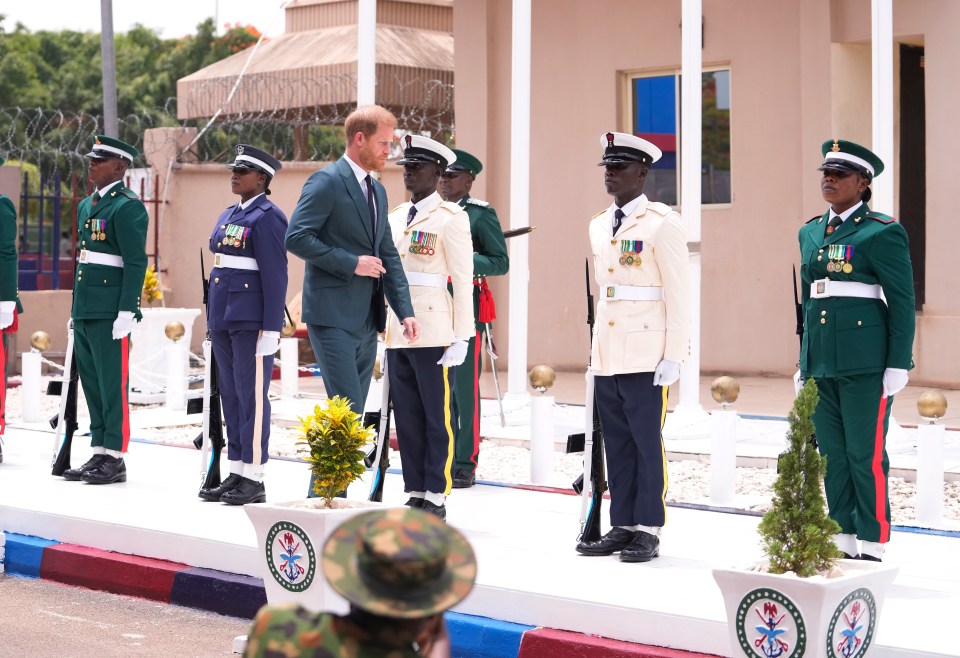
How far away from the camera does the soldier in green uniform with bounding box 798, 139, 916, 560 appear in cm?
587

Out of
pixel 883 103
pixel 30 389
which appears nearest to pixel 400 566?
pixel 883 103

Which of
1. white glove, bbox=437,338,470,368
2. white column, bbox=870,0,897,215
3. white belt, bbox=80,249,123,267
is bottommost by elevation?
white glove, bbox=437,338,470,368

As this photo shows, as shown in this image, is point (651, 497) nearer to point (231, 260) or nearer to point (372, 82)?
point (231, 260)

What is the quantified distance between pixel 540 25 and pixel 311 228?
8955 mm

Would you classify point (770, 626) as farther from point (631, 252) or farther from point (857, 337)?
point (631, 252)

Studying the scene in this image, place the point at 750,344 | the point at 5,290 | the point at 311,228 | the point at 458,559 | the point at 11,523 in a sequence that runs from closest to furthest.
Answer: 1. the point at 458,559
2. the point at 311,228
3. the point at 11,523
4. the point at 5,290
5. the point at 750,344

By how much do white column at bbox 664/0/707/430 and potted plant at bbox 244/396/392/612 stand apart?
485 centimetres

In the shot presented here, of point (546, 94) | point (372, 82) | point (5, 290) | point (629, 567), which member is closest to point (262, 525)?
point (629, 567)

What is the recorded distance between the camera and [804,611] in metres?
4.08

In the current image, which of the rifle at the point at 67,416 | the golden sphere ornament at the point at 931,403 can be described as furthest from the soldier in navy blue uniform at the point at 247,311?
the golden sphere ornament at the point at 931,403

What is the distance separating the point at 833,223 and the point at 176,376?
781 cm

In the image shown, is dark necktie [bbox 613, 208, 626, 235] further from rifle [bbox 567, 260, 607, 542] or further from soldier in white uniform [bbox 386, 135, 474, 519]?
soldier in white uniform [bbox 386, 135, 474, 519]

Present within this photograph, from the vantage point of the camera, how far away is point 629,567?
5.99 meters

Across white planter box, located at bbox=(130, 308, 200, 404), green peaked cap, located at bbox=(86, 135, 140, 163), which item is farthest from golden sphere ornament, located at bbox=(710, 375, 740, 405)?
white planter box, located at bbox=(130, 308, 200, 404)
